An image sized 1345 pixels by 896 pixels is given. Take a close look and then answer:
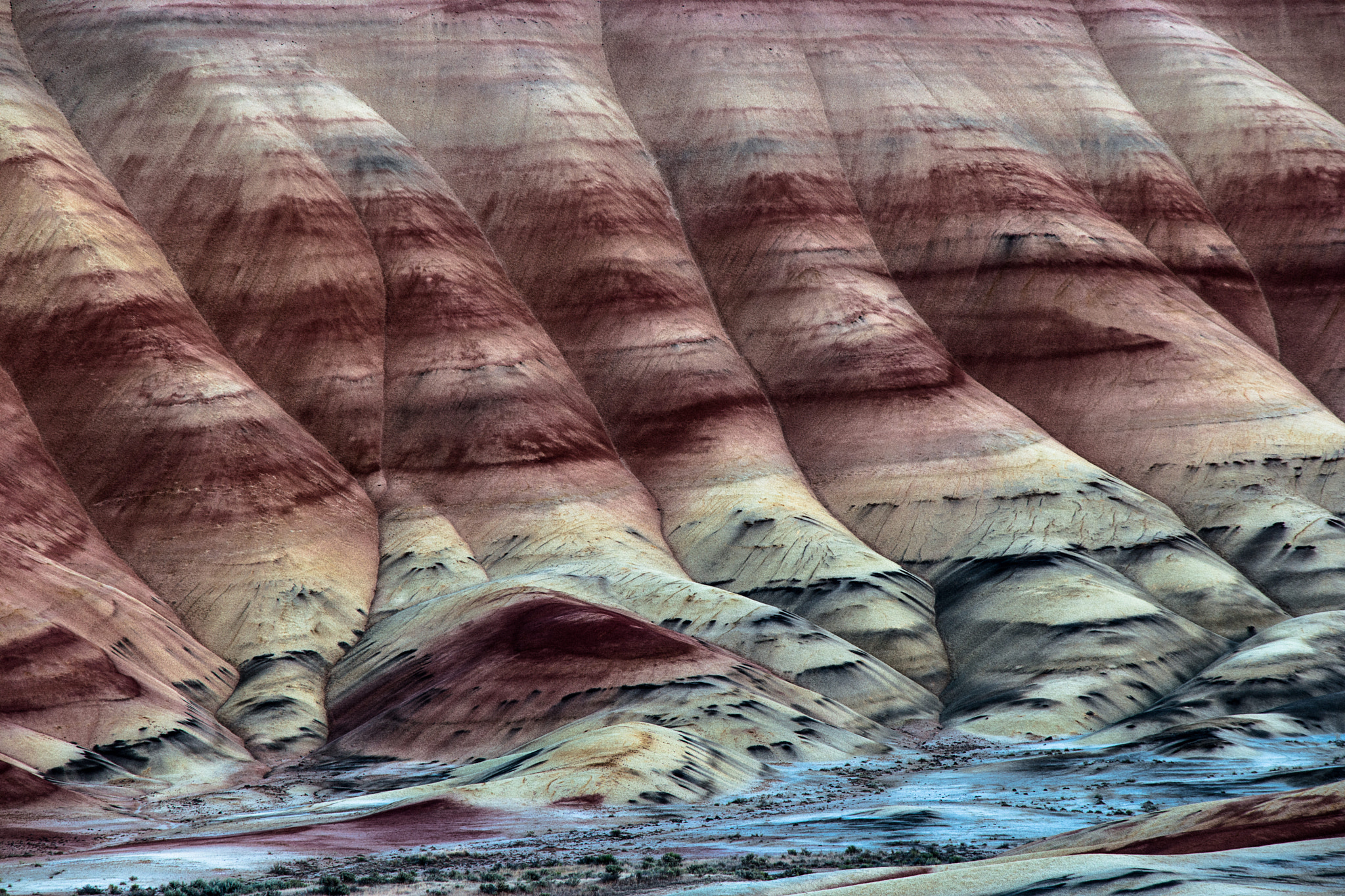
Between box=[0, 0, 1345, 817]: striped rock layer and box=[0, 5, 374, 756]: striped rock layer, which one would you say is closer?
box=[0, 0, 1345, 817]: striped rock layer

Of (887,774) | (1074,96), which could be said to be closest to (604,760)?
(887,774)

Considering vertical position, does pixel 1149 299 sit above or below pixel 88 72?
below

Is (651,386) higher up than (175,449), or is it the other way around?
(651,386)

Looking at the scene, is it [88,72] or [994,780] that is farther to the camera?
[88,72]

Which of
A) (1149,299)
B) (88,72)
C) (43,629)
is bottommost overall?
(43,629)

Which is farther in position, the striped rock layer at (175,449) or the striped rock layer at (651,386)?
the striped rock layer at (175,449)

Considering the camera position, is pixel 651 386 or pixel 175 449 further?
pixel 651 386

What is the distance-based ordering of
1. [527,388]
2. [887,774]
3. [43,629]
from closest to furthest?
1. [887,774]
2. [43,629]
3. [527,388]

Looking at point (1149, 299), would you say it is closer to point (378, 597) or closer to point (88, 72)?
point (378, 597)
